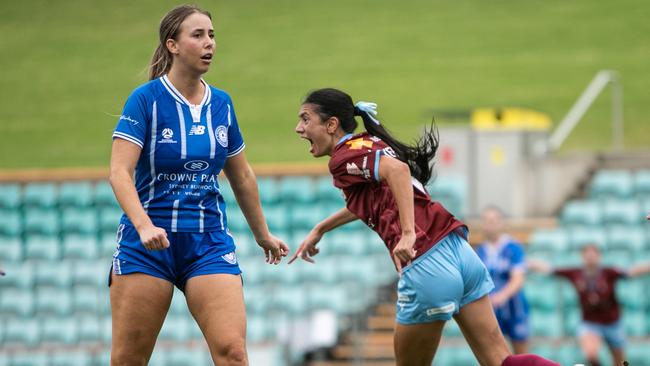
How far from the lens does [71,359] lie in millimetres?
12227

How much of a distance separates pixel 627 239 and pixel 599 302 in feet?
6.43

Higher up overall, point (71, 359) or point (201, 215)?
point (201, 215)

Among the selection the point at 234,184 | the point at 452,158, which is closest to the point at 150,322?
the point at 234,184

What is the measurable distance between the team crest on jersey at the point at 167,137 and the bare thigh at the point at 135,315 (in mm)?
603

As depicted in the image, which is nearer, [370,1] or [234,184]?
[234,184]

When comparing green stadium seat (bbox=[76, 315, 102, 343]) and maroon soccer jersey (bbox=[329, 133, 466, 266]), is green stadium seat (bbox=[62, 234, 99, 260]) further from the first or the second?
maroon soccer jersey (bbox=[329, 133, 466, 266])

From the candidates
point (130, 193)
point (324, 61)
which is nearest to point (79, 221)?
point (130, 193)

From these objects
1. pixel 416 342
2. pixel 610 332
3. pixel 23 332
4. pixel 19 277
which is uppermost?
pixel 416 342

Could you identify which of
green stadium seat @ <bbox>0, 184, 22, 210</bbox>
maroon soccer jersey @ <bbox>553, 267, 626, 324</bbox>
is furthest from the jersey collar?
green stadium seat @ <bbox>0, 184, 22, 210</bbox>

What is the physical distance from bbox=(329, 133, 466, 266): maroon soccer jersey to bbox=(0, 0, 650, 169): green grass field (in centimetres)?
1618

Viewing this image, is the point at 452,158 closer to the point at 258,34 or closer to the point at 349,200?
the point at 349,200

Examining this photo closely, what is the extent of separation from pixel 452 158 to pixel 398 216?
33.6 ft

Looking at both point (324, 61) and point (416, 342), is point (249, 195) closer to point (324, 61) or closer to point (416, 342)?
point (416, 342)

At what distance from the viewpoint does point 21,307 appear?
13.8m
